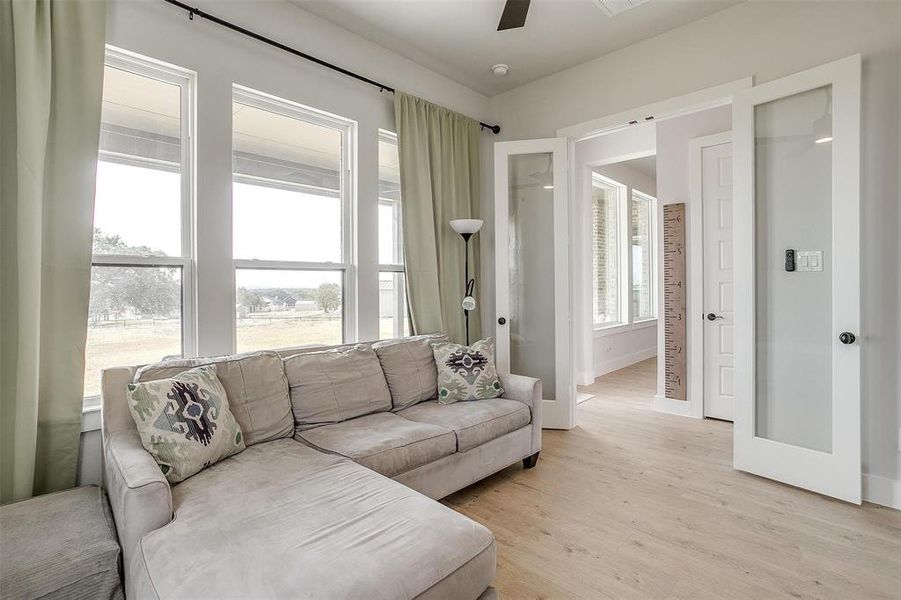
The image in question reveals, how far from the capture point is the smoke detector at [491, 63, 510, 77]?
374cm

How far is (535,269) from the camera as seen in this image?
12.9 feet

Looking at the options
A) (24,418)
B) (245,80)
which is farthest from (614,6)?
(24,418)

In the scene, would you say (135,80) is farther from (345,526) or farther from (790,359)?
(790,359)

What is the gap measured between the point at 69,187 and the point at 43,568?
158 centimetres

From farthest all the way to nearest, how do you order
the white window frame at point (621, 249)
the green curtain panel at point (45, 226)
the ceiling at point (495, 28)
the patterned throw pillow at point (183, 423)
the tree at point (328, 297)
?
the white window frame at point (621, 249) → the tree at point (328, 297) → the ceiling at point (495, 28) → the green curtain panel at point (45, 226) → the patterned throw pillow at point (183, 423)

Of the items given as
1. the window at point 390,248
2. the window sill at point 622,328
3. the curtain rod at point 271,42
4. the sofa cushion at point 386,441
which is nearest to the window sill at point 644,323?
the window sill at point 622,328

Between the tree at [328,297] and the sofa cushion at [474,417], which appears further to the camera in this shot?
the tree at [328,297]

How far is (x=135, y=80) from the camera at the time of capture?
2.38 meters

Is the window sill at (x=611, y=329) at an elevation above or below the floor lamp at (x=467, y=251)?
below

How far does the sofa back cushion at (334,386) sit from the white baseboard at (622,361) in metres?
3.83

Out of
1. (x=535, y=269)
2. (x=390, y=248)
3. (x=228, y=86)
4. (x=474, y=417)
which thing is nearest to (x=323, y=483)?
(x=474, y=417)

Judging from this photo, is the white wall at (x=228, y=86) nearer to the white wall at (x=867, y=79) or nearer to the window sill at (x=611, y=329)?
the white wall at (x=867, y=79)

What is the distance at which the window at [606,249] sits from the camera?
6074 millimetres

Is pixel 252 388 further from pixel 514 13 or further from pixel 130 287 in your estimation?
pixel 514 13
